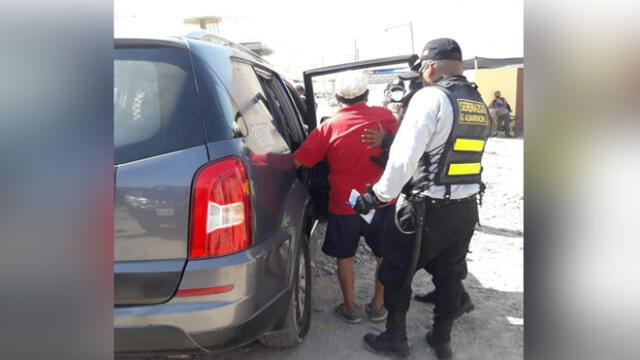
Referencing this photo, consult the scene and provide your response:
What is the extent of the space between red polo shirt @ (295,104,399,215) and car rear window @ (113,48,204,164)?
108cm

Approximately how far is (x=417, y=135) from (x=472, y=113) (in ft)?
1.21

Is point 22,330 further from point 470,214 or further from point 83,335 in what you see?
point 470,214

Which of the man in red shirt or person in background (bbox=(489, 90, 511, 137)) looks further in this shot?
person in background (bbox=(489, 90, 511, 137))

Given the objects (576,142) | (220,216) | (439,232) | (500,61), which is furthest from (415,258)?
(500,61)

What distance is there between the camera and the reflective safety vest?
2334mm

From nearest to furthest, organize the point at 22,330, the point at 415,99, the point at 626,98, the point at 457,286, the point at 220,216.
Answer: the point at 626,98 → the point at 22,330 → the point at 220,216 → the point at 415,99 → the point at 457,286

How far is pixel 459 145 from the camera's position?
237cm

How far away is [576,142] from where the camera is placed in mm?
832

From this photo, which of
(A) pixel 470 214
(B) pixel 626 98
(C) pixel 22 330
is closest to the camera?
(B) pixel 626 98

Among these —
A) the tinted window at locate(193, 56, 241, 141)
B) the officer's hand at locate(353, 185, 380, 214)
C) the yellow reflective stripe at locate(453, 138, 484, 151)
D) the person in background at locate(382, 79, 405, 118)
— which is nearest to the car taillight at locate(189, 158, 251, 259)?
the tinted window at locate(193, 56, 241, 141)

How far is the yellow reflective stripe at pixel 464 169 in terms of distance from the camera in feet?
7.82

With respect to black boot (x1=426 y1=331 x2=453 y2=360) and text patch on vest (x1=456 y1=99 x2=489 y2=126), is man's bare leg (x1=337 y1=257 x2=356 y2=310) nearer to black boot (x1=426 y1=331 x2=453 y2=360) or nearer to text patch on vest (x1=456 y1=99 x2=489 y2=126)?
black boot (x1=426 y1=331 x2=453 y2=360)

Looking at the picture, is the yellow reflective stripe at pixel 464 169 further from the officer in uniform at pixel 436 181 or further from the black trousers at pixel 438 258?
the black trousers at pixel 438 258

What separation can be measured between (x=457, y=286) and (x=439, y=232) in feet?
1.54
